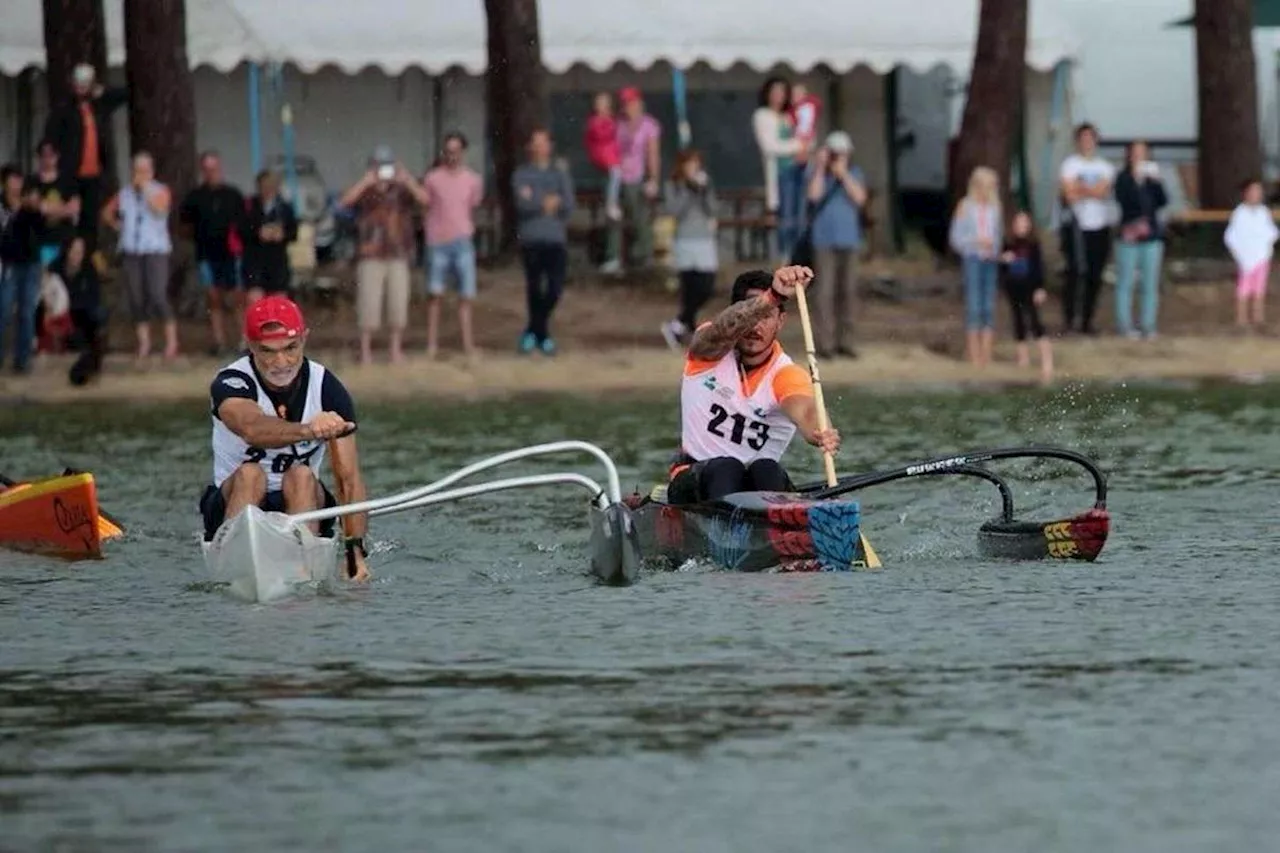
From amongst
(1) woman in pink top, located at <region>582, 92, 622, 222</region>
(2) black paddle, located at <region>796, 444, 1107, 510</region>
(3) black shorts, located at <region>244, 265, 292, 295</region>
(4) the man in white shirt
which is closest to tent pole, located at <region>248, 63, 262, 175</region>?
(1) woman in pink top, located at <region>582, 92, 622, 222</region>

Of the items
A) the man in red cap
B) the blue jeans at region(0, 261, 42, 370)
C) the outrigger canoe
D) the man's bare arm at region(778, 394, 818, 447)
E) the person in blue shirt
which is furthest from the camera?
the person in blue shirt

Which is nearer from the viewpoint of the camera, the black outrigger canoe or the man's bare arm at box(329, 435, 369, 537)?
the man's bare arm at box(329, 435, 369, 537)

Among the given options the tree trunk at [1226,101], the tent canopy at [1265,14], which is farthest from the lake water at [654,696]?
the tent canopy at [1265,14]

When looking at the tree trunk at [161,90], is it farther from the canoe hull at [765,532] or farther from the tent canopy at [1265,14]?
the canoe hull at [765,532]

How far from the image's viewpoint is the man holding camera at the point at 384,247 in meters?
31.6

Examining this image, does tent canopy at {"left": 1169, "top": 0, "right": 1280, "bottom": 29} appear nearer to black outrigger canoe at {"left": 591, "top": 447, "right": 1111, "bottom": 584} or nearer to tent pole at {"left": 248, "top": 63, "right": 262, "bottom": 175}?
tent pole at {"left": 248, "top": 63, "right": 262, "bottom": 175}

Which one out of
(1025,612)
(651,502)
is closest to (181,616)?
(651,502)

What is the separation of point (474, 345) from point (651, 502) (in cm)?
1629

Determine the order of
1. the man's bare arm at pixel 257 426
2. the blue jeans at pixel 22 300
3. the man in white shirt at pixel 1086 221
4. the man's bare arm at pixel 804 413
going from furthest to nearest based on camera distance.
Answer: the man in white shirt at pixel 1086 221 → the blue jeans at pixel 22 300 → the man's bare arm at pixel 804 413 → the man's bare arm at pixel 257 426

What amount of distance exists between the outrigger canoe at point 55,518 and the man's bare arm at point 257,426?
7.35 ft

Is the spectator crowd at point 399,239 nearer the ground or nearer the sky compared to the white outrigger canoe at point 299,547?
nearer the sky

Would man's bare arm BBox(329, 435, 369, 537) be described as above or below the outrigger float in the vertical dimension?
above

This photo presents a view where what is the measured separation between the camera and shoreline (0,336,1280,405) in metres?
30.3

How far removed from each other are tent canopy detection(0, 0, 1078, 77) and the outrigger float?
65.1 ft
